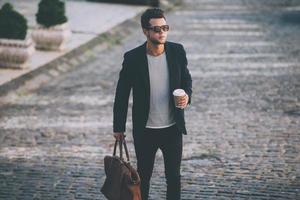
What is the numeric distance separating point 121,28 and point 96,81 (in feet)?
17.6

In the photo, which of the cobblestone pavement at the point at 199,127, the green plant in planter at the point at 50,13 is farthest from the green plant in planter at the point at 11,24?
the green plant in planter at the point at 50,13

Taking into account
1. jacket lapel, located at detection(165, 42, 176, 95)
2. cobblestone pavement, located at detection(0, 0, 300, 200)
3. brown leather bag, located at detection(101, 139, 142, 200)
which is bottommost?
cobblestone pavement, located at detection(0, 0, 300, 200)

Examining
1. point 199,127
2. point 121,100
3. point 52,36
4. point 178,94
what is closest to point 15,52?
point 52,36

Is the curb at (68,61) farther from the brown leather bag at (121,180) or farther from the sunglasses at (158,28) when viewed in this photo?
the sunglasses at (158,28)

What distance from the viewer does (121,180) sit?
549 centimetres

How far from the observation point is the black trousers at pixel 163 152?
5.78 m

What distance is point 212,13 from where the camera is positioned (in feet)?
68.1

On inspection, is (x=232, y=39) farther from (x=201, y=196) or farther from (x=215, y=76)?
(x=201, y=196)

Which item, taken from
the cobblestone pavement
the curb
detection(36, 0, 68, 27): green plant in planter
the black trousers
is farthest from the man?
detection(36, 0, 68, 27): green plant in planter

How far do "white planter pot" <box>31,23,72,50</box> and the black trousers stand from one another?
8977mm

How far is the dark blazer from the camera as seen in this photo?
5641 millimetres

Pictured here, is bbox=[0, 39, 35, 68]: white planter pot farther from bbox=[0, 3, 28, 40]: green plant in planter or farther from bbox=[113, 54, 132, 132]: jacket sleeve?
bbox=[113, 54, 132, 132]: jacket sleeve

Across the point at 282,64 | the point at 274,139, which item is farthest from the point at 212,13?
the point at 274,139

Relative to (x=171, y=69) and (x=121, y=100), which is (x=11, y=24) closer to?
(x=121, y=100)
